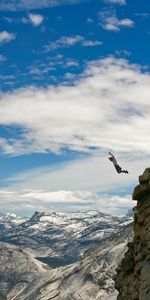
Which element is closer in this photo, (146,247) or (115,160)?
(146,247)

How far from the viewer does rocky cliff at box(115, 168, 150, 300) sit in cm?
3672

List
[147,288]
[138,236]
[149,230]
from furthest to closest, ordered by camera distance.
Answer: [138,236] → [149,230] → [147,288]

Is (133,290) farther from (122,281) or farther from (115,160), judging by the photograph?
(115,160)

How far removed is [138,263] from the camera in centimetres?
3862

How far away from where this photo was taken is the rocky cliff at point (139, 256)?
120ft

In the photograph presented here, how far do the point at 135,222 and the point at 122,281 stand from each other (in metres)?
5.70

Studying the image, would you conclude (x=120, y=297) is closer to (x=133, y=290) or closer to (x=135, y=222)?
(x=133, y=290)

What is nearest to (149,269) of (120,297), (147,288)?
(147,288)

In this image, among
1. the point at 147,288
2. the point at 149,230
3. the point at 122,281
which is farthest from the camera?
the point at 122,281

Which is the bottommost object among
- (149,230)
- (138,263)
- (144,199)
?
(138,263)

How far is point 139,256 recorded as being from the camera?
126 feet

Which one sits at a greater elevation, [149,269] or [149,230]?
[149,230]

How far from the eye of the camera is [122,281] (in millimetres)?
42531

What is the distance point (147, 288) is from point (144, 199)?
833 cm
